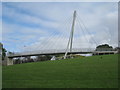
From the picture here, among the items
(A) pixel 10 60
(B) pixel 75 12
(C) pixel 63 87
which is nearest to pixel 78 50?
(B) pixel 75 12

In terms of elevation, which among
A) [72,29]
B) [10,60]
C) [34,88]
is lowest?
[10,60]

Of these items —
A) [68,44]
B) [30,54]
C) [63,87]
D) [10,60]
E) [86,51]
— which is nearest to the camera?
[63,87]

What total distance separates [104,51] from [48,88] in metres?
37.7

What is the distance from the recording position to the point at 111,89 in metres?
4.61

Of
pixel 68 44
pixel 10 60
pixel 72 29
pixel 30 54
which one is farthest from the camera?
pixel 10 60

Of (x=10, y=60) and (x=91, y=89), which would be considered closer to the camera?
(x=91, y=89)

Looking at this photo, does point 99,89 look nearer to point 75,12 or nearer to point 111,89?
point 111,89

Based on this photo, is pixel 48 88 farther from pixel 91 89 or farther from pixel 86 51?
pixel 86 51

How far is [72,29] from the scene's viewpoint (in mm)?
35156

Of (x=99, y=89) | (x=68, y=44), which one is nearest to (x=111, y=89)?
(x=99, y=89)

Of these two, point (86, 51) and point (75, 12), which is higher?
point (75, 12)

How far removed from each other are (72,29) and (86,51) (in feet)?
25.4

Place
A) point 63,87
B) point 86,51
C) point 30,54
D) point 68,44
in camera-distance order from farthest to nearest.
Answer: point 30,54
point 86,51
point 68,44
point 63,87

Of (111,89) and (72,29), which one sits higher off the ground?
(72,29)
